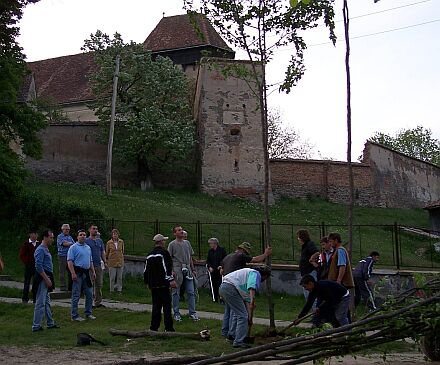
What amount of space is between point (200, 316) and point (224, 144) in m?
27.2

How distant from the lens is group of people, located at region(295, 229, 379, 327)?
9703 mm

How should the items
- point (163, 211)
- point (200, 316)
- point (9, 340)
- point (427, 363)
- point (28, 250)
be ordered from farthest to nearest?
point (163, 211), point (28, 250), point (200, 316), point (9, 340), point (427, 363)

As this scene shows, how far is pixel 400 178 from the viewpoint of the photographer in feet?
147

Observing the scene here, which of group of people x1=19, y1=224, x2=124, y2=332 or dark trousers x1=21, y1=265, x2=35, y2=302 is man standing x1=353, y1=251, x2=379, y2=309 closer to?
group of people x1=19, y1=224, x2=124, y2=332

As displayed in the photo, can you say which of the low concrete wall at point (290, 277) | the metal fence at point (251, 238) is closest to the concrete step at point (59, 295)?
the low concrete wall at point (290, 277)

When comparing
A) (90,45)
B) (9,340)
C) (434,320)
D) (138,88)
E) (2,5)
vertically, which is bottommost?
(9,340)

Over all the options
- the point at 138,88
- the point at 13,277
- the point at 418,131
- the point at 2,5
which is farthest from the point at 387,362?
the point at 418,131

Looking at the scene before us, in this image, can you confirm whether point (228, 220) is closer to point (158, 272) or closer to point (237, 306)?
point (158, 272)

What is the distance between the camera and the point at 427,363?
8.90 m

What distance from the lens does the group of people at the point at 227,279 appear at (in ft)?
32.3

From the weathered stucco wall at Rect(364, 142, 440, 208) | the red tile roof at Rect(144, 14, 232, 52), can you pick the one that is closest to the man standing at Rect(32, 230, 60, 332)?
the weathered stucco wall at Rect(364, 142, 440, 208)

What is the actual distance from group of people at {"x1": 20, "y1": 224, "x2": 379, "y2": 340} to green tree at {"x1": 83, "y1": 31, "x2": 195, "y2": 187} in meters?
23.2

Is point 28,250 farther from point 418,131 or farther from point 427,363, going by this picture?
point 418,131

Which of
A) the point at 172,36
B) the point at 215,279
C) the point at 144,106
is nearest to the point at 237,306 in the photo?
the point at 215,279
